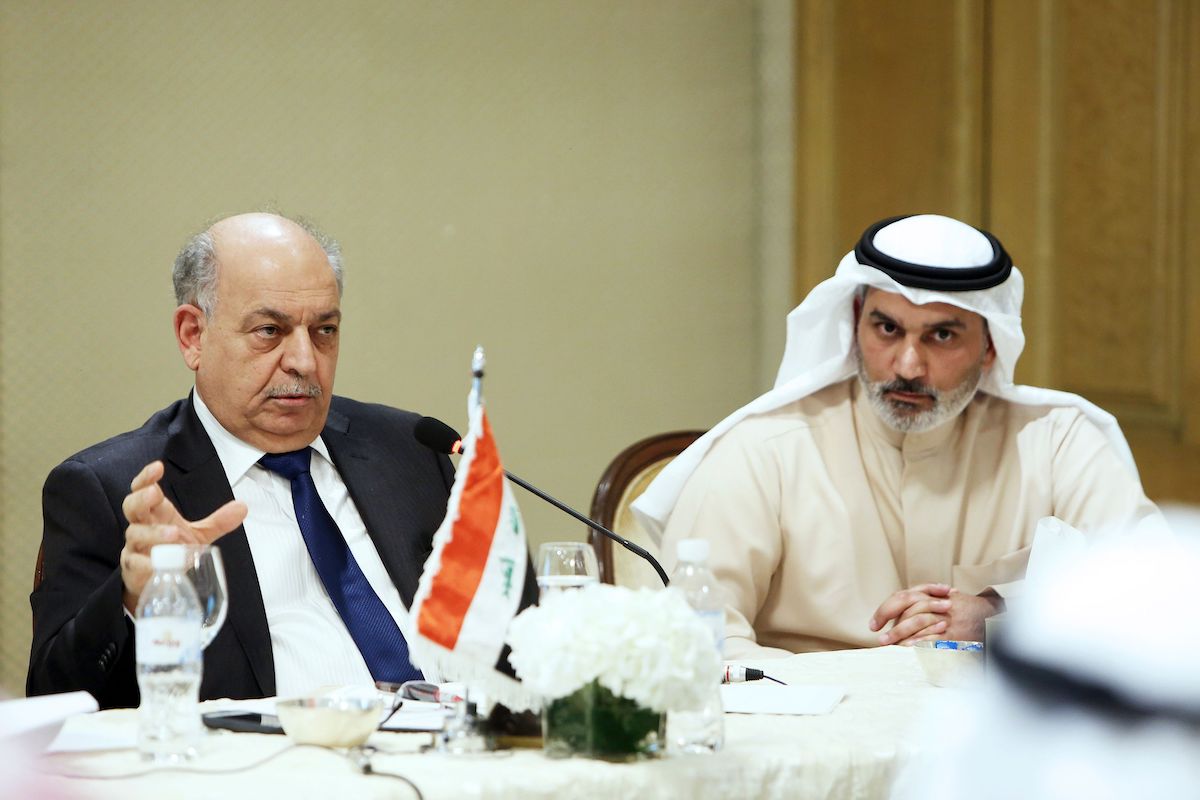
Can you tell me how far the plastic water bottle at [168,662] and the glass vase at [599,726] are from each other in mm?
390

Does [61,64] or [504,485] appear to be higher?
[61,64]

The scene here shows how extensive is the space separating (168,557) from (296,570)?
3.11 ft

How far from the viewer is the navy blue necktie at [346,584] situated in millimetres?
2521

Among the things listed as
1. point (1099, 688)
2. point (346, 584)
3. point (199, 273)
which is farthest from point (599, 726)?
point (199, 273)

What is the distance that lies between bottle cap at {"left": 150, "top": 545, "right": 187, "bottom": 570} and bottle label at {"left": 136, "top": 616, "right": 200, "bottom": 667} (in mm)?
58

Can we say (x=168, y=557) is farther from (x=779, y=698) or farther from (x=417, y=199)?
(x=417, y=199)

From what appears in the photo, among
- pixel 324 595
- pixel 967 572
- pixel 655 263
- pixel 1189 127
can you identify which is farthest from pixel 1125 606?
pixel 655 263

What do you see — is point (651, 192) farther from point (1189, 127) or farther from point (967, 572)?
point (967, 572)

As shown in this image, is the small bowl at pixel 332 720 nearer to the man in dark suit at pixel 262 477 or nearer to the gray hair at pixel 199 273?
the man in dark suit at pixel 262 477

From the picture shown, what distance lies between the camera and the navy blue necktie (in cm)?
252

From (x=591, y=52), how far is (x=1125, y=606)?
4826 mm

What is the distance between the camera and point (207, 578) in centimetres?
176

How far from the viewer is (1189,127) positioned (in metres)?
4.26

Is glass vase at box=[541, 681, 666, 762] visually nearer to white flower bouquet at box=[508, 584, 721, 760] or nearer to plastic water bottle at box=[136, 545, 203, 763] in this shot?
white flower bouquet at box=[508, 584, 721, 760]
